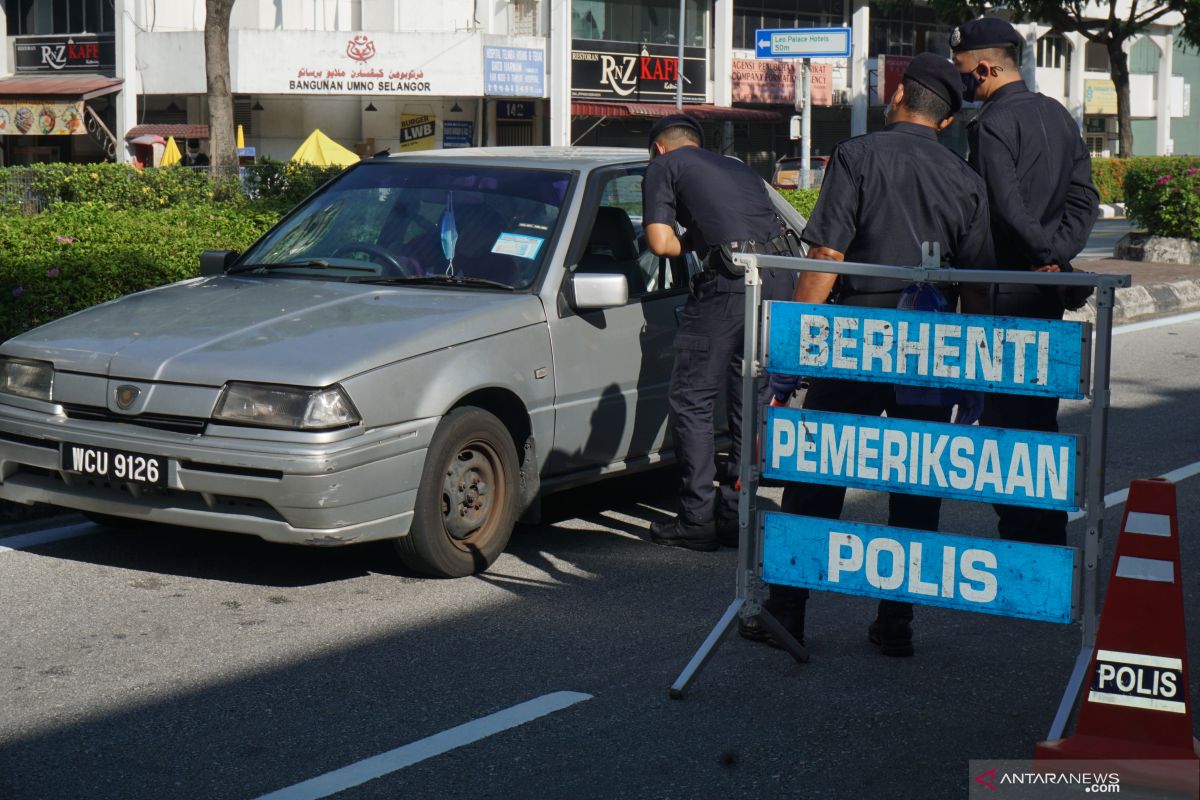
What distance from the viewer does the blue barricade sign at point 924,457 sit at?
427cm

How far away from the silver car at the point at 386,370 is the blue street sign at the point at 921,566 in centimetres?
149

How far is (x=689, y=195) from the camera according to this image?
21.0ft

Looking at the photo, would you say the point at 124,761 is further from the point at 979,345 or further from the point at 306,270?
the point at 306,270

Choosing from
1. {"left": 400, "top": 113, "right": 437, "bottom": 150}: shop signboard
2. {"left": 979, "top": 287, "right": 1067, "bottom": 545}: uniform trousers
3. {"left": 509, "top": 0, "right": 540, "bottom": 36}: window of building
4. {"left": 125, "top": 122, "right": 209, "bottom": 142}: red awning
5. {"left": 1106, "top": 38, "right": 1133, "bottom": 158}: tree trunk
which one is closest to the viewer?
A: {"left": 979, "top": 287, "right": 1067, "bottom": 545}: uniform trousers

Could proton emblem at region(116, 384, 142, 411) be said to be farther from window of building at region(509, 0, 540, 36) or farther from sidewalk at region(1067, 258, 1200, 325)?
window of building at region(509, 0, 540, 36)

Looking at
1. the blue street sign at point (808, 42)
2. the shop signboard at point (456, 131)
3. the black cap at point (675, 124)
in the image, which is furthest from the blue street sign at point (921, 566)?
the shop signboard at point (456, 131)

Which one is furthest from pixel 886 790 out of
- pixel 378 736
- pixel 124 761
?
pixel 124 761

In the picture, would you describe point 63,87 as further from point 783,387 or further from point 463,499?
point 783,387

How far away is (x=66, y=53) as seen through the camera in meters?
39.8

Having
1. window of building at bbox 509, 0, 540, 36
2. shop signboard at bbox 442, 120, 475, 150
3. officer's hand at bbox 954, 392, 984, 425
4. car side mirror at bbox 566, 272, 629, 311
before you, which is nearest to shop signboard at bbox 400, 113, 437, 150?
shop signboard at bbox 442, 120, 475, 150

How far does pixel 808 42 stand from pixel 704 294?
12.3 meters

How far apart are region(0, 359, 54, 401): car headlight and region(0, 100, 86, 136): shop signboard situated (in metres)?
34.5

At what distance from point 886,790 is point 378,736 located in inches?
53.4

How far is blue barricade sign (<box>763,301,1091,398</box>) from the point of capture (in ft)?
13.9
